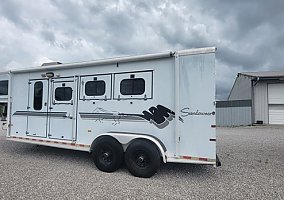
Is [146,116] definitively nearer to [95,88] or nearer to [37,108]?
[95,88]

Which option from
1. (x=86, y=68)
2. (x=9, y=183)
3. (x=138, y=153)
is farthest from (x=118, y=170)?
(x=86, y=68)

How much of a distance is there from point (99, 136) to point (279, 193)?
4138 mm

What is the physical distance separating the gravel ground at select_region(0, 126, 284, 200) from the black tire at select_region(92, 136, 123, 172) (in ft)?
0.64

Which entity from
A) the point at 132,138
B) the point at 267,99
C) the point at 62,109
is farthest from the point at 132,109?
the point at 267,99

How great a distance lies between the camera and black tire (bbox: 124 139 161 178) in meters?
5.27

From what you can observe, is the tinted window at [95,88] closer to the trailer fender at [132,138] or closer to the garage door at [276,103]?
the trailer fender at [132,138]

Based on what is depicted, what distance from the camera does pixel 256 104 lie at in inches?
871

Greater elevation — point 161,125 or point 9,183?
point 161,125

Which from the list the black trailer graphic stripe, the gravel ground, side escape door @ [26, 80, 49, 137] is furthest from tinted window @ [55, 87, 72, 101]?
the gravel ground

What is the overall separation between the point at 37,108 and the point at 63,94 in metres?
1.12

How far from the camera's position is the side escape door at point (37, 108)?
7.06m

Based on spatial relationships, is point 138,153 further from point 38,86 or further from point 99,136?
point 38,86

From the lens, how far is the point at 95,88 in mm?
6340

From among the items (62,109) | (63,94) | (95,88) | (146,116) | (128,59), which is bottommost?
(146,116)
